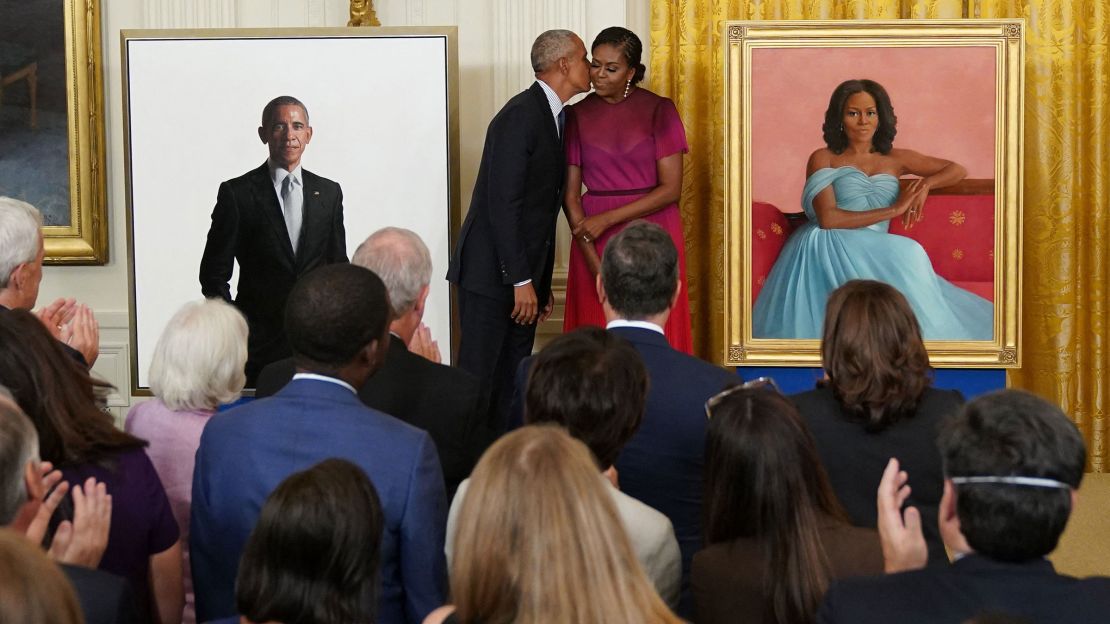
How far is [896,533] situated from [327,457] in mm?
1026

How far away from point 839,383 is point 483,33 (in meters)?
4.03

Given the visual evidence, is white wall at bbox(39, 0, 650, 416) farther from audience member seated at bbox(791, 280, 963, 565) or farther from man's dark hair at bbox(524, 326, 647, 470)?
man's dark hair at bbox(524, 326, 647, 470)

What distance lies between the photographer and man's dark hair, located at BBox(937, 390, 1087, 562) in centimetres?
189

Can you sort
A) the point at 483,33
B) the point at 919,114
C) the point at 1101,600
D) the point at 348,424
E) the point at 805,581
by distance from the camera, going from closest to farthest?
the point at 1101,600 < the point at 805,581 < the point at 348,424 < the point at 919,114 < the point at 483,33

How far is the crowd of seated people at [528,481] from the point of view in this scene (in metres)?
1.77

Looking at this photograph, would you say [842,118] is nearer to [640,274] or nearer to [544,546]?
[640,274]

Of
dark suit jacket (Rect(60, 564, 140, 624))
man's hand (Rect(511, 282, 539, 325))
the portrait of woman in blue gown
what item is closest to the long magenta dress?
man's hand (Rect(511, 282, 539, 325))

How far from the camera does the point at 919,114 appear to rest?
550cm

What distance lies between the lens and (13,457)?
1.94 metres

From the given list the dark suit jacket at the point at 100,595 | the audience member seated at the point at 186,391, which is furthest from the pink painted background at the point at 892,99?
the dark suit jacket at the point at 100,595

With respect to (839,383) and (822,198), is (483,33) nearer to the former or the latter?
(822,198)

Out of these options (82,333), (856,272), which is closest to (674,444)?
(82,333)

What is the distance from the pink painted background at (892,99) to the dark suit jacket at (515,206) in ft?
2.91

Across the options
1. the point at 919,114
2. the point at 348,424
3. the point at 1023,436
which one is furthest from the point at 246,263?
the point at 1023,436
